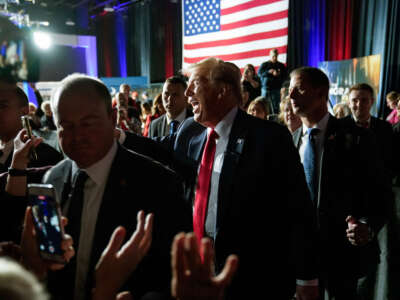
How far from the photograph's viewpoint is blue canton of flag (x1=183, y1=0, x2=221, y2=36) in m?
8.79

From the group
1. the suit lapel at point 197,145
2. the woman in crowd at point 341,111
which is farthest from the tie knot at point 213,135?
the woman in crowd at point 341,111

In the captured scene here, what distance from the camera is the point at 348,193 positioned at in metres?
2.10

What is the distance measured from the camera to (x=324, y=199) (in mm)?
2127

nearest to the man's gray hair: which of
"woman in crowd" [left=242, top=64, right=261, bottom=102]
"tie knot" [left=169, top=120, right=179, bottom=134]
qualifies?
"tie knot" [left=169, top=120, right=179, bottom=134]

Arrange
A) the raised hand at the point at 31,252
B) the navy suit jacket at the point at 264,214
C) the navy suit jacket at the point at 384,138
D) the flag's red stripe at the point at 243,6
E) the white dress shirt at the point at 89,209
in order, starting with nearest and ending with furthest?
the raised hand at the point at 31,252, the white dress shirt at the point at 89,209, the navy suit jacket at the point at 264,214, the navy suit jacket at the point at 384,138, the flag's red stripe at the point at 243,6

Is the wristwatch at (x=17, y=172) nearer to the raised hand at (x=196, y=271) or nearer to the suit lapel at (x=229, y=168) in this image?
the suit lapel at (x=229, y=168)

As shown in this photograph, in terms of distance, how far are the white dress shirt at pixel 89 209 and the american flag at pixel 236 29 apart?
22.4 ft

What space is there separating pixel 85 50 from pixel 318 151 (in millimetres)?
15680

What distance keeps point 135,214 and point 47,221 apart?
26 cm

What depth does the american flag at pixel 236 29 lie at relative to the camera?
7570mm

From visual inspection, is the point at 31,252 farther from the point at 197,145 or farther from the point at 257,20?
the point at 257,20

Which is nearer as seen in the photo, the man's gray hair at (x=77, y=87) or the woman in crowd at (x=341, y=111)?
the man's gray hair at (x=77, y=87)

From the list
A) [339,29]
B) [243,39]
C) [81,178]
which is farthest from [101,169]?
[339,29]

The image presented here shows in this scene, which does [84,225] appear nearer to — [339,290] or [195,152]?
[195,152]
